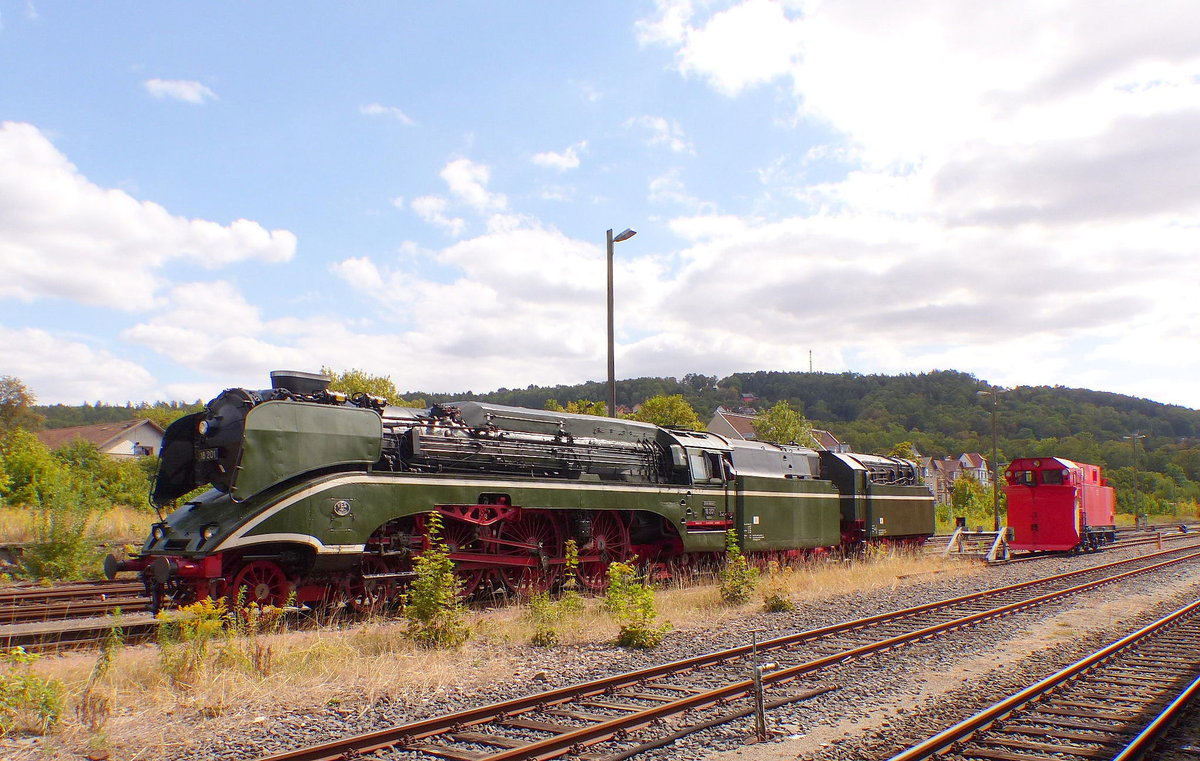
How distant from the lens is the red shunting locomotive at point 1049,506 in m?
24.9

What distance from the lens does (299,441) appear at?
32.7 feet

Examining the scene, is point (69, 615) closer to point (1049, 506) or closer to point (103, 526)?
point (103, 526)

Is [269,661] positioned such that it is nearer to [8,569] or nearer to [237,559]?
[237,559]

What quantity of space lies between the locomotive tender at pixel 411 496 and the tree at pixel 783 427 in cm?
2945

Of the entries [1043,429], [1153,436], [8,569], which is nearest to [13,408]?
[8,569]

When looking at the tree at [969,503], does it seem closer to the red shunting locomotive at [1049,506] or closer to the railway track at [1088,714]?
the red shunting locomotive at [1049,506]

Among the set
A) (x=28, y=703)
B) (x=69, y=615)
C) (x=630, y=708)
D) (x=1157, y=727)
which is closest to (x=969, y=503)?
(x=1157, y=727)

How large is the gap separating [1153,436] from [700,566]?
11435 cm

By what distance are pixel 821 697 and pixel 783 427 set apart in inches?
1583

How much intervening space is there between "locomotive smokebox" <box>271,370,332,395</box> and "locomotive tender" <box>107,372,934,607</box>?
19 millimetres

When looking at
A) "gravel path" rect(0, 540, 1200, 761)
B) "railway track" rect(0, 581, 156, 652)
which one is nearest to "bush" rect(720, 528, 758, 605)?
"gravel path" rect(0, 540, 1200, 761)

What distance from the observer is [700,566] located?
16406 millimetres

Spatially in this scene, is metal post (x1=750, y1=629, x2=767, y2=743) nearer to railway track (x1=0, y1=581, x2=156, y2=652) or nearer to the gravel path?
the gravel path

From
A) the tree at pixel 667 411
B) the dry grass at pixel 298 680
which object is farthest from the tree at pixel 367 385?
the dry grass at pixel 298 680
